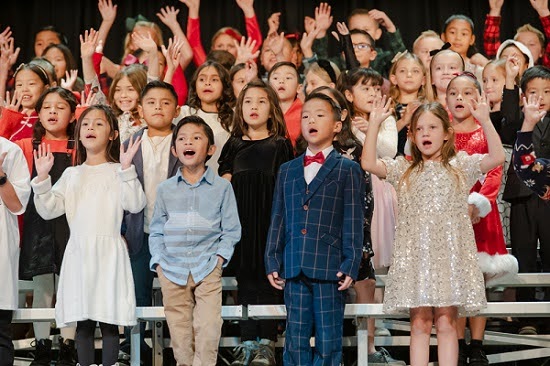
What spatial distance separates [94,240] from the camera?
5.08 m

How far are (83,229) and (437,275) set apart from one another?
173 centimetres

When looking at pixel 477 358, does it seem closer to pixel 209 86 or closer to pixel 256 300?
pixel 256 300

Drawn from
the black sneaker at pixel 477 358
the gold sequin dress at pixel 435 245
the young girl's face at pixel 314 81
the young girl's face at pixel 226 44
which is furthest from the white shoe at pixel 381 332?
the young girl's face at pixel 226 44

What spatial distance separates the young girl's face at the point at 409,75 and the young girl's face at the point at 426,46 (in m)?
0.75

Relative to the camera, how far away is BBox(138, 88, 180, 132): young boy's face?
577 centimetres

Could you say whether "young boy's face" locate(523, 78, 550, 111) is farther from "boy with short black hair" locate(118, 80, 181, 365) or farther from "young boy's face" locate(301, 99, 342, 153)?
"boy with short black hair" locate(118, 80, 181, 365)

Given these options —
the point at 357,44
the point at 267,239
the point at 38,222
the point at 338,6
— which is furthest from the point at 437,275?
the point at 338,6

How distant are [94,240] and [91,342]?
49 cm

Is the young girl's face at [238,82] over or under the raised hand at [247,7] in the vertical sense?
under

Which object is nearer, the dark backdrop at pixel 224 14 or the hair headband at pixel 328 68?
the hair headband at pixel 328 68

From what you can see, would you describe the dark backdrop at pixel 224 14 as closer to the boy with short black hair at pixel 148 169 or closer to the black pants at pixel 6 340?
the boy with short black hair at pixel 148 169

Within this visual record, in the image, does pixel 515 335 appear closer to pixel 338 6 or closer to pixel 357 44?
pixel 357 44

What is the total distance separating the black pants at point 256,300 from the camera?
538 cm

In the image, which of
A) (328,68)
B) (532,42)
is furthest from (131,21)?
(532,42)
